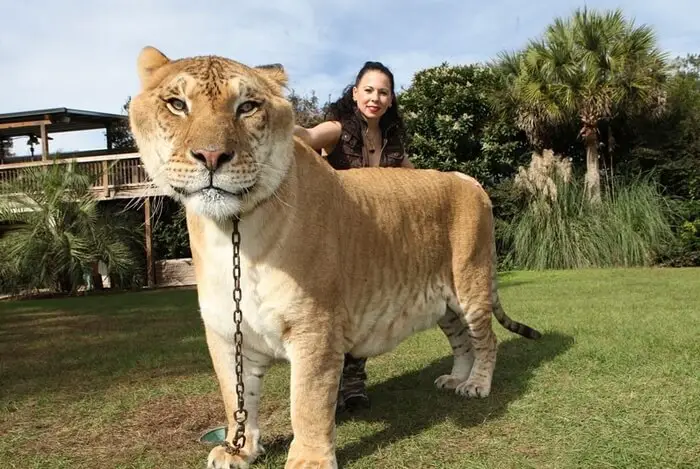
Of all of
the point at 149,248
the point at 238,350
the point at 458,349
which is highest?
the point at 238,350

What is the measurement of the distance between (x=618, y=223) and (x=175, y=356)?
41.8ft

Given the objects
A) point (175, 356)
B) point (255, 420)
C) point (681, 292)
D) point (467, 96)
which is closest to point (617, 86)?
point (467, 96)

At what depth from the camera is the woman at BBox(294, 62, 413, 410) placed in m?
4.49

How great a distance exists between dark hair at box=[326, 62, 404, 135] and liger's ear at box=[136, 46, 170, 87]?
1979mm

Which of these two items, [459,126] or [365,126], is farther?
[459,126]

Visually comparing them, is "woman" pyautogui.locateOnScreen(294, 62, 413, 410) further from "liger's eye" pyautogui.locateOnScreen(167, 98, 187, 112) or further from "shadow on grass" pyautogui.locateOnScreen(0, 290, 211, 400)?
"shadow on grass" pyautogui.locateOnScreen(0, 290, 211, 400)

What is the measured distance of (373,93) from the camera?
4.61m

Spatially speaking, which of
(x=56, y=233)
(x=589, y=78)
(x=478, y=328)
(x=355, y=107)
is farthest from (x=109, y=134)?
(x=478, y=328)

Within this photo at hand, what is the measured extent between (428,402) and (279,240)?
195 centimetres

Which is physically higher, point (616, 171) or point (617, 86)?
point (617, 86)

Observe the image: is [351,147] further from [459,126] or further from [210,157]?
[459,126]

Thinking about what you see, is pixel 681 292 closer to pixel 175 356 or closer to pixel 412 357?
pixel 412 357

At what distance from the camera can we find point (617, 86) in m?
18.0

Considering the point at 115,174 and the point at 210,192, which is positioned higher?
the point at 115,174
